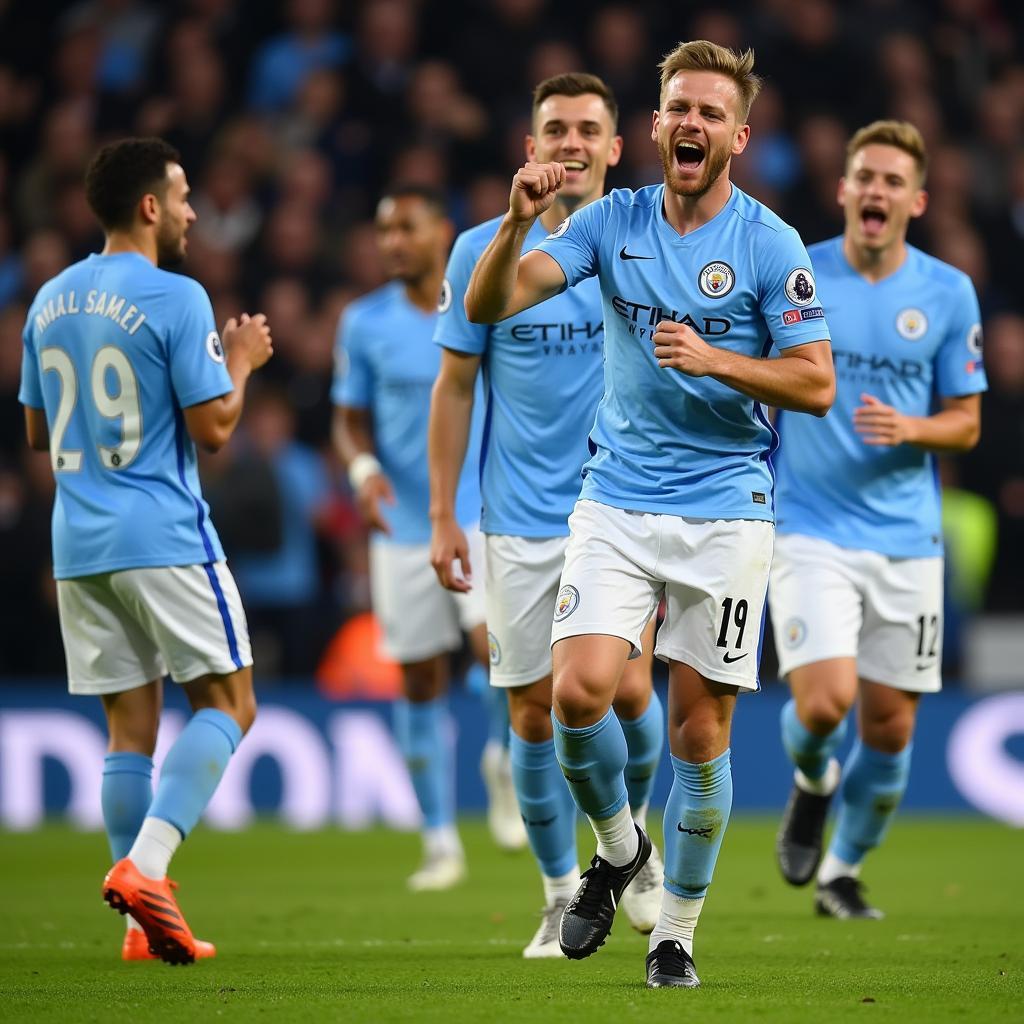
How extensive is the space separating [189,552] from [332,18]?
1028 centimetres

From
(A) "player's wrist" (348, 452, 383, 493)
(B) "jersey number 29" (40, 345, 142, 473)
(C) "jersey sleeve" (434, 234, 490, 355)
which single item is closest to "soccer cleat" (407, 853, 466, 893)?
(A) "player's wrist" (348, 452, 383, 493)

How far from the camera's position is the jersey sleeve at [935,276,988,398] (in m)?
6.87

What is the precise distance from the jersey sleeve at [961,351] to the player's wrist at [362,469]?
2.67 m

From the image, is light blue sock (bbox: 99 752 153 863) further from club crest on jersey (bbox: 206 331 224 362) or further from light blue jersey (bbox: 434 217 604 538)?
light blue jersey (bbox: 434 217 604 538)

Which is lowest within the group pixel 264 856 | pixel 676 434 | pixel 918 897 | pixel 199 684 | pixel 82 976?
pixel 264 856

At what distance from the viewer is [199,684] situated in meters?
5.79

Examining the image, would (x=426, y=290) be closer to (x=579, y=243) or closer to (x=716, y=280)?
(x=579, y=243)

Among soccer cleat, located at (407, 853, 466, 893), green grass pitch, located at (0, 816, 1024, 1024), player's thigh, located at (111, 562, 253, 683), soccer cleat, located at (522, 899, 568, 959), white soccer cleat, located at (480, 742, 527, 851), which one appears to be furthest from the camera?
white soccer cleat, located at (480, 742, 527, 851)

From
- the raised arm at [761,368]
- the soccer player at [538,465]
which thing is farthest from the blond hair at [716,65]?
the soccer player at [538,465]

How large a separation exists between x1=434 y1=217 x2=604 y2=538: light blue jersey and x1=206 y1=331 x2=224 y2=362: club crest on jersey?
0.78 meters

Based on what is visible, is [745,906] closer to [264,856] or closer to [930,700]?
[264,856]

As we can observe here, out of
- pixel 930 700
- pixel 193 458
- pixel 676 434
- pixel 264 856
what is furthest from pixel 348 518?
pixel 676 434

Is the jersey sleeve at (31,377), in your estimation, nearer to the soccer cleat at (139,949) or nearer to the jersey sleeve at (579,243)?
the soccer cleat at (139,949)

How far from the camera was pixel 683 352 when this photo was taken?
4727 mm
